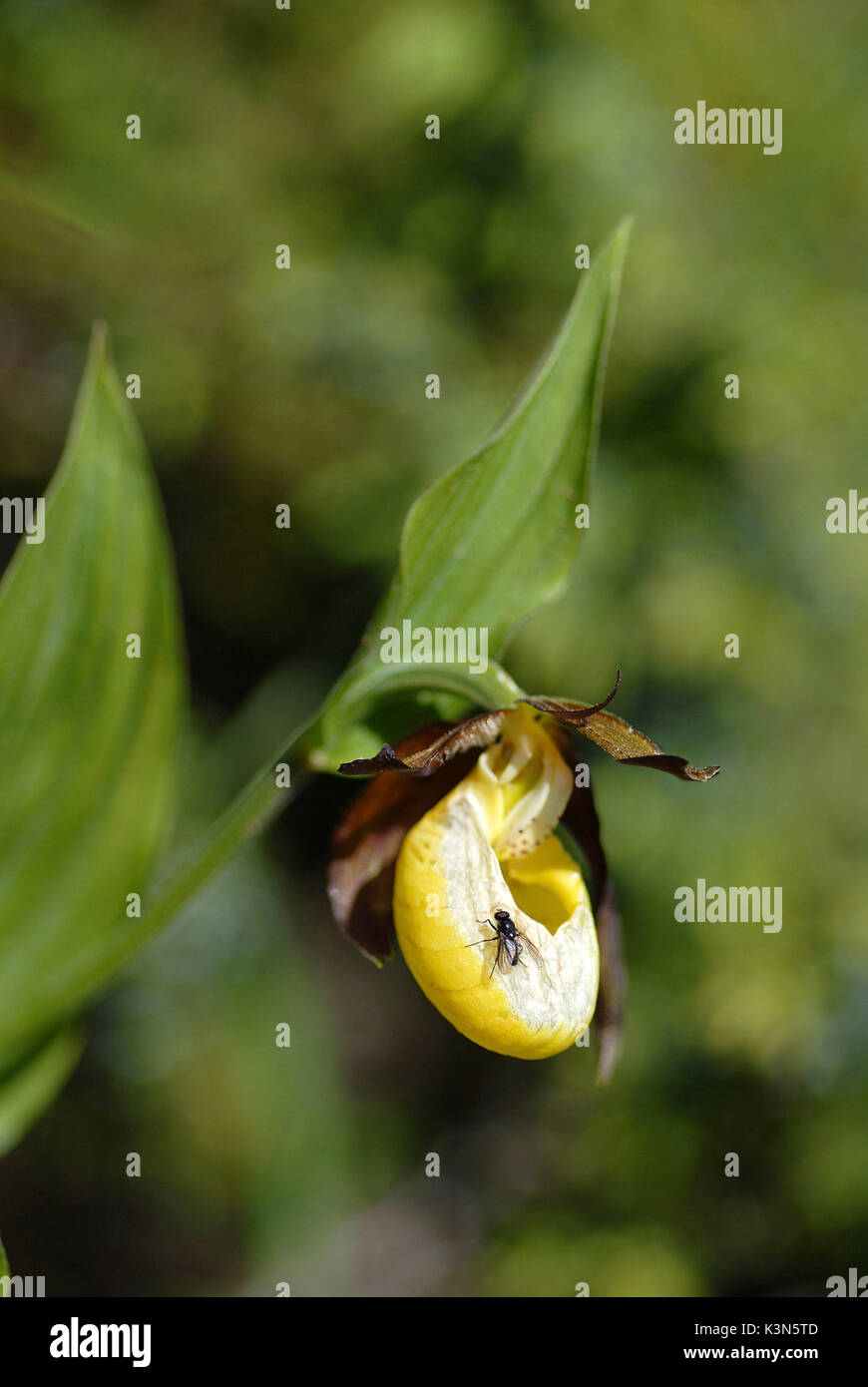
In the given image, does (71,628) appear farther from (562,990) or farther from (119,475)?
(562,990)

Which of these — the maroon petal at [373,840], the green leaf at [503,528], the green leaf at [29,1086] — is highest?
the green leaf at [503,528]

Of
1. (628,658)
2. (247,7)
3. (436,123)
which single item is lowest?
(628,658)

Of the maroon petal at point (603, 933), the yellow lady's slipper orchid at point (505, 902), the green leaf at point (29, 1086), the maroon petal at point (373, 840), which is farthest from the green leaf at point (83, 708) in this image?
the maroon petal at point (603, 933)

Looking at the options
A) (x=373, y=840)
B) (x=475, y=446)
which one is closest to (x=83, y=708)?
(x=373, y=840)

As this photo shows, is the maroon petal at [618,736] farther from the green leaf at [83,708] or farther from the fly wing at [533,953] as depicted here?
the green leaf at [83,708]

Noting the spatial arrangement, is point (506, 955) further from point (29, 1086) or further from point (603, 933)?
point (29, 1086)
